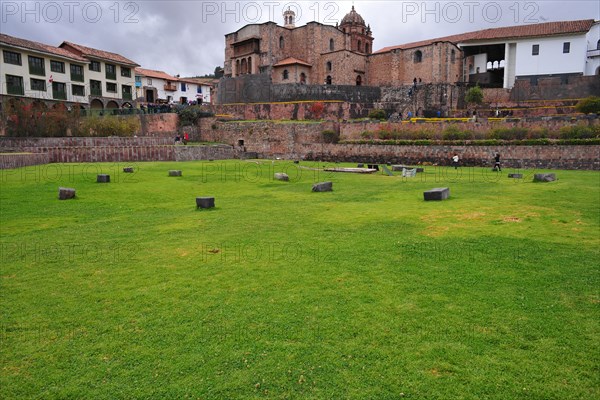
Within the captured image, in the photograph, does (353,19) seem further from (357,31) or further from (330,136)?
(330,136)

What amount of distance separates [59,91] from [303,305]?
45724mm

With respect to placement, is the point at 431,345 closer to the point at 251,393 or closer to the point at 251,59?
the point at 251,393

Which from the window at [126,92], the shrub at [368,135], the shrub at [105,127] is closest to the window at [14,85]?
the shrub at [105,127]

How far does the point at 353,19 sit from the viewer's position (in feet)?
193

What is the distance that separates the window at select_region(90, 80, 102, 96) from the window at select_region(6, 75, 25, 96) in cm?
782

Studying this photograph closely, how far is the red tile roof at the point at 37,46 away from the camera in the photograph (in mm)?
37281

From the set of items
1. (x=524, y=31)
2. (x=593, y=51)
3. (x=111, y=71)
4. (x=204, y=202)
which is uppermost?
(x=524, y=31)

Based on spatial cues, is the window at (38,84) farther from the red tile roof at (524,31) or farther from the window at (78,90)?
the red tile roof at (524,31)

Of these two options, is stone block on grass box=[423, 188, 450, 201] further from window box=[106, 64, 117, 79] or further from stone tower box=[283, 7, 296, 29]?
stone tower box=[283, 7, 296, 29]

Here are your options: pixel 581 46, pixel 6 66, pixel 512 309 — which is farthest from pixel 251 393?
pixel 581 46

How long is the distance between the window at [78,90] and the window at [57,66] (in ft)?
6.11

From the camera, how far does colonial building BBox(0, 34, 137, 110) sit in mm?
37750

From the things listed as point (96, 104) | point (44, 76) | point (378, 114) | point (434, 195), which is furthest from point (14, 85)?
point (434, 195)

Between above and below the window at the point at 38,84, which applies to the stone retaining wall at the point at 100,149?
below
